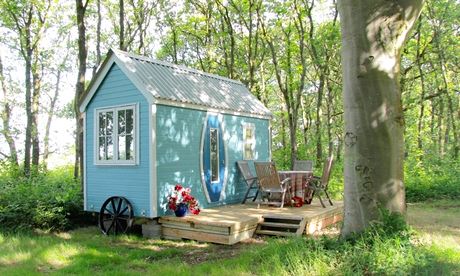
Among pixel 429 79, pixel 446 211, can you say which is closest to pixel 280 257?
pixel 446 211

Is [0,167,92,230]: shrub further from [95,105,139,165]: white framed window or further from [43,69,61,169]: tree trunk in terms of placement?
[43,69,61,169]: tree trunk

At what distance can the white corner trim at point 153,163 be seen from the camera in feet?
24.2

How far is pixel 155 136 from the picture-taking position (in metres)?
7.47

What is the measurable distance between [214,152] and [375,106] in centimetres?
513

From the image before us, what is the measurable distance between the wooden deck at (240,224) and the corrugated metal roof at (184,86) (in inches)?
97.8

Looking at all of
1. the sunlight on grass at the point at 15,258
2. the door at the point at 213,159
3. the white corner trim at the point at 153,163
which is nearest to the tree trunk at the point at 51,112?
the door at the point at 213,159

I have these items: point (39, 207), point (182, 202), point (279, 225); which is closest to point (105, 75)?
point (39, 207)

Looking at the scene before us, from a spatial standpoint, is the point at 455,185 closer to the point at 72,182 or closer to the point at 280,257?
the point at 280,257

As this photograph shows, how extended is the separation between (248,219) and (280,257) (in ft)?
7.95

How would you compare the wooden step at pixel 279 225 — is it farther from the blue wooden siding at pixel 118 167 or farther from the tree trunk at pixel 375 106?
the tree trunk at pixel 375 106

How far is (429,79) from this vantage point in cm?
1920

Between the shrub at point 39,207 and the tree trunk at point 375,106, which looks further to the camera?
the shrub at point 39,207

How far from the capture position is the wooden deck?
680 cm

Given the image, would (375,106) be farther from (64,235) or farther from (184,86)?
(64,235)
